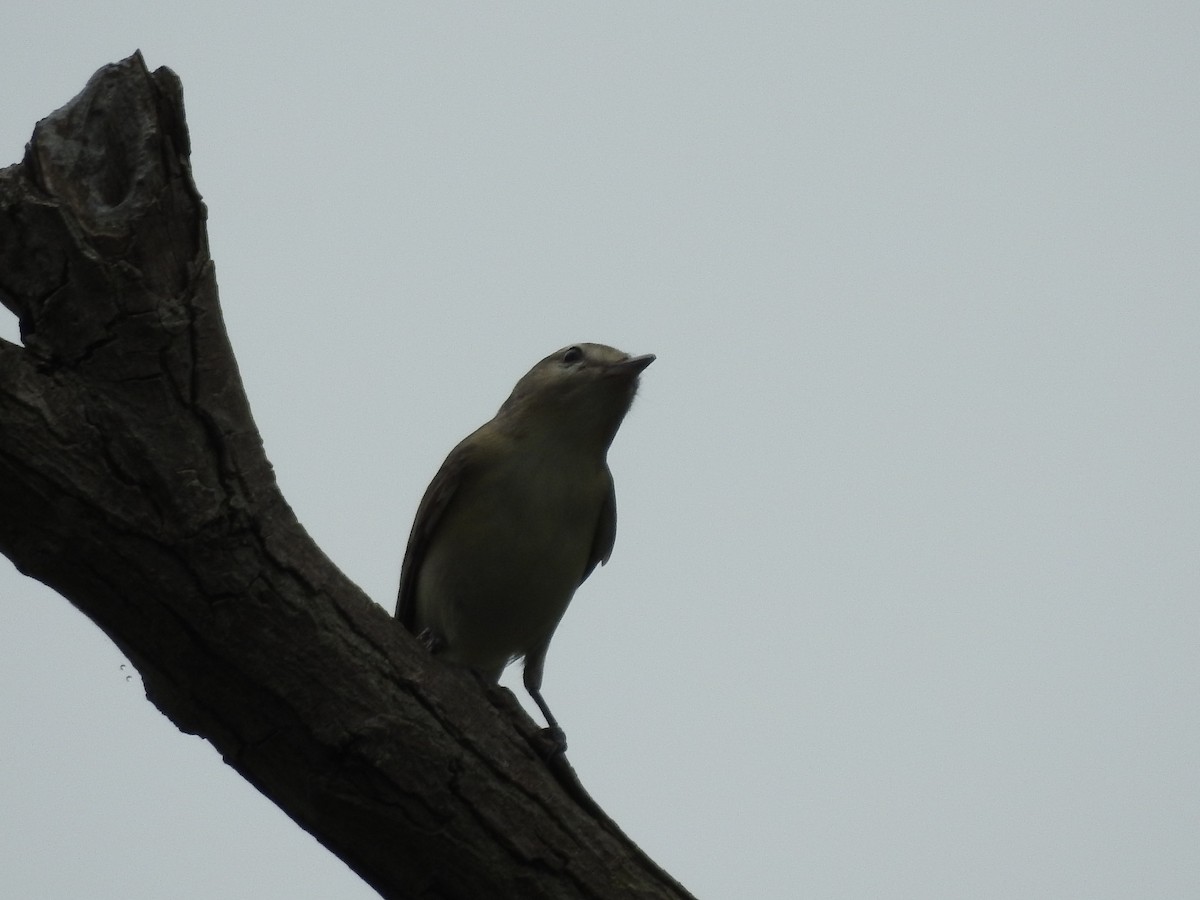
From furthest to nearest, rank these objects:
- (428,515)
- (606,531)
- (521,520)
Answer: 1. (606,531)
2. (428,515)
3. (521,520)

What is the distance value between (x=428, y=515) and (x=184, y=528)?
2474 mm

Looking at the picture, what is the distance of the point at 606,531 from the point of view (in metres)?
6.02

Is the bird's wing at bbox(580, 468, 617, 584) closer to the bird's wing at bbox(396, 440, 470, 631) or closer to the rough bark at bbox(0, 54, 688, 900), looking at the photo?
the bird's wing at bbox(396, 440, 470, 631)

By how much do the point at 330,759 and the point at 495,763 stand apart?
54cm

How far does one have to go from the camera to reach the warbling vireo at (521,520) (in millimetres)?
5559

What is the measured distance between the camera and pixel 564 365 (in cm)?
600

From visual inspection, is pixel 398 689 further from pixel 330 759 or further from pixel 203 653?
pixel 203 653

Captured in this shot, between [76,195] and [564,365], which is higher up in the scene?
[564,365]

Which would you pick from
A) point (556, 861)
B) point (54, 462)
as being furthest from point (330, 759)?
point (54, 462)

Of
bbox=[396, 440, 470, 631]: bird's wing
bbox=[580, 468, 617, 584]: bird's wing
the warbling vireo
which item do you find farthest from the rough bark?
bbox=[580, 468, 617, 584]: bird's wing

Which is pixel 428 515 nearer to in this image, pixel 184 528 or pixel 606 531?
pixel 606 531

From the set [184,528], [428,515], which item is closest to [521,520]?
[428,515]

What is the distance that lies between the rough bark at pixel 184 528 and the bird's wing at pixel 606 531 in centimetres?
235

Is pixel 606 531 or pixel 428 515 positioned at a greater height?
Result: pixel 606 531
